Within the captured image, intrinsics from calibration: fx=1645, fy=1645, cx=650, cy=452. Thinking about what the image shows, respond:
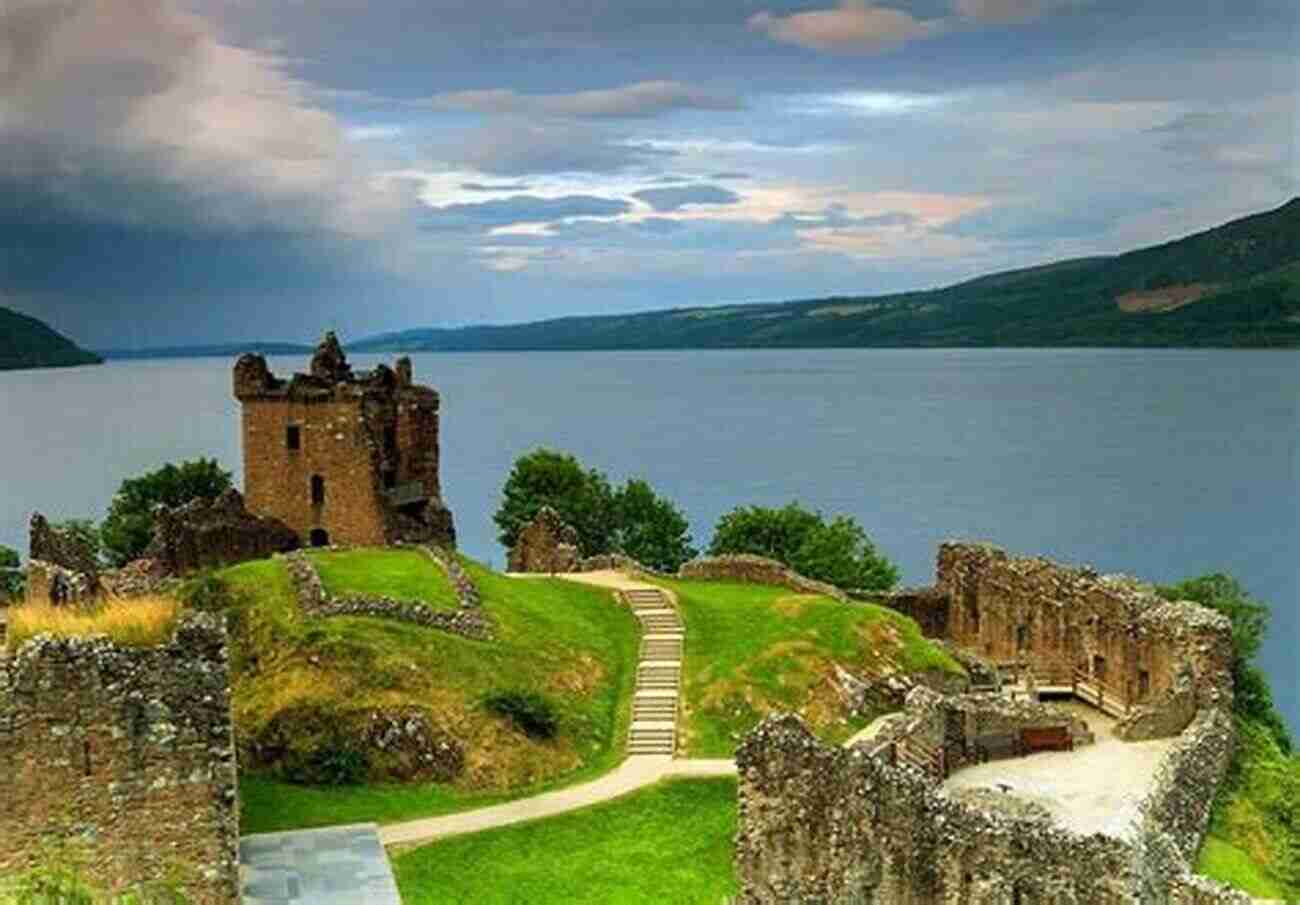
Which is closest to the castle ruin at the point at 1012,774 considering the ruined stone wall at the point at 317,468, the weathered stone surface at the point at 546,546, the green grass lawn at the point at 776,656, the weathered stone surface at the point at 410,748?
the green grass lawn at the point at 776,656

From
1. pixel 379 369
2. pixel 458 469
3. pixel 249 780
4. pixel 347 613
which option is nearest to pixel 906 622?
pixel 347 613

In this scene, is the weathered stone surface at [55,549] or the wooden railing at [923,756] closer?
the wooden railing at [923,756]

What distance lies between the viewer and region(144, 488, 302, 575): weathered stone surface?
201ft

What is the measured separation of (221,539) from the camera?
61438 millimetres

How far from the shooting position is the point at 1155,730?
4084cm

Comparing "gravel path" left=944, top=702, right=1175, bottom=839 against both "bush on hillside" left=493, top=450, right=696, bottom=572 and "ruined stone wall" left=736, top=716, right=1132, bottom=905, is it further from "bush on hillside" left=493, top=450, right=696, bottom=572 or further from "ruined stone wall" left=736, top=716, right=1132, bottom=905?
"bush on hillside" left=493, top=450, right=696, bottom=572

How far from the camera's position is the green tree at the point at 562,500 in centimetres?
8294

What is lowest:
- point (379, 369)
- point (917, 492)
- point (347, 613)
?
point (917, 492)

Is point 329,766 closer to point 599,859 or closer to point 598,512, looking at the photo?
point 599,859

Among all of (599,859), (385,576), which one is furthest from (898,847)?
(385,576)

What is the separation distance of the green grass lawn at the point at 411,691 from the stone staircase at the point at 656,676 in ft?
1.40

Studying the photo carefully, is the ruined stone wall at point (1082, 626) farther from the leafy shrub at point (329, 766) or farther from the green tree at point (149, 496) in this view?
the green tree at point (149, 496)

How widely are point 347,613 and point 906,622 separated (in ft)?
53.8

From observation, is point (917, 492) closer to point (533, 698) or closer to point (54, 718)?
point (533, 698)
